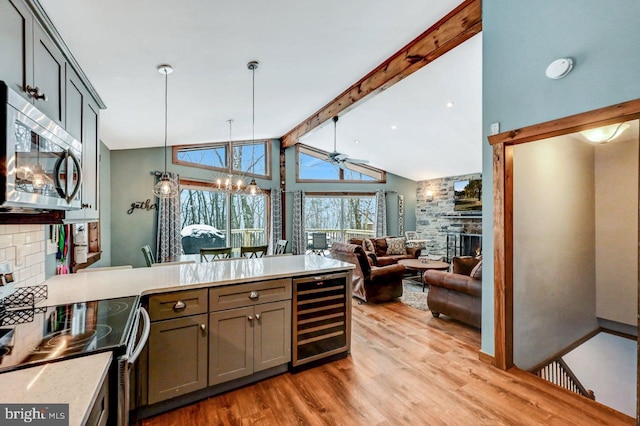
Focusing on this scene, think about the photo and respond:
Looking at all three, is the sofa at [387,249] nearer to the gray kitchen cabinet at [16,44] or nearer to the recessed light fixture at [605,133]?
the recessed light fixture at [605,133]

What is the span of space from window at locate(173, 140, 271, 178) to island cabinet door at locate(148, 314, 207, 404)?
14.7 feet

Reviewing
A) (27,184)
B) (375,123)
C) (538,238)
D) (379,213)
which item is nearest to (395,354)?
(538,238)

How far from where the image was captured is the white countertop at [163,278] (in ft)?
6.18

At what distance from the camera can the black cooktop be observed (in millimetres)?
1085

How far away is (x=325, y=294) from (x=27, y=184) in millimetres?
2132

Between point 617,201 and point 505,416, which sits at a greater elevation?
point 617,201

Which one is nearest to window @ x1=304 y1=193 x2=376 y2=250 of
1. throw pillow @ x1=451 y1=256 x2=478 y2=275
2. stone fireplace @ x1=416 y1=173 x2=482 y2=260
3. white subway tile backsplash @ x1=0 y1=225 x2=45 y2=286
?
stone fireplace @ x1=416 y1=173 x2=482 y2=260

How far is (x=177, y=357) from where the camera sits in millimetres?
2021

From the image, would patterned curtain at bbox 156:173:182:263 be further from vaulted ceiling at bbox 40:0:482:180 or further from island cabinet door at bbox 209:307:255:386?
island cabinet door at bbox 209:307:255:386

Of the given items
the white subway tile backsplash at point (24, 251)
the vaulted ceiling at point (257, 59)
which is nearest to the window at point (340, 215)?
the vaulted ceiling at point (257, 59)

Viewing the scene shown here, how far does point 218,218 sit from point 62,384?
572cm

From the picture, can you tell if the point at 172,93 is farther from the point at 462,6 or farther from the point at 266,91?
the point at 462,6

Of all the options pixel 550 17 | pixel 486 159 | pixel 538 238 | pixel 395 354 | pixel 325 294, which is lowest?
pixel 395 354

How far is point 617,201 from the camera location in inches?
149
